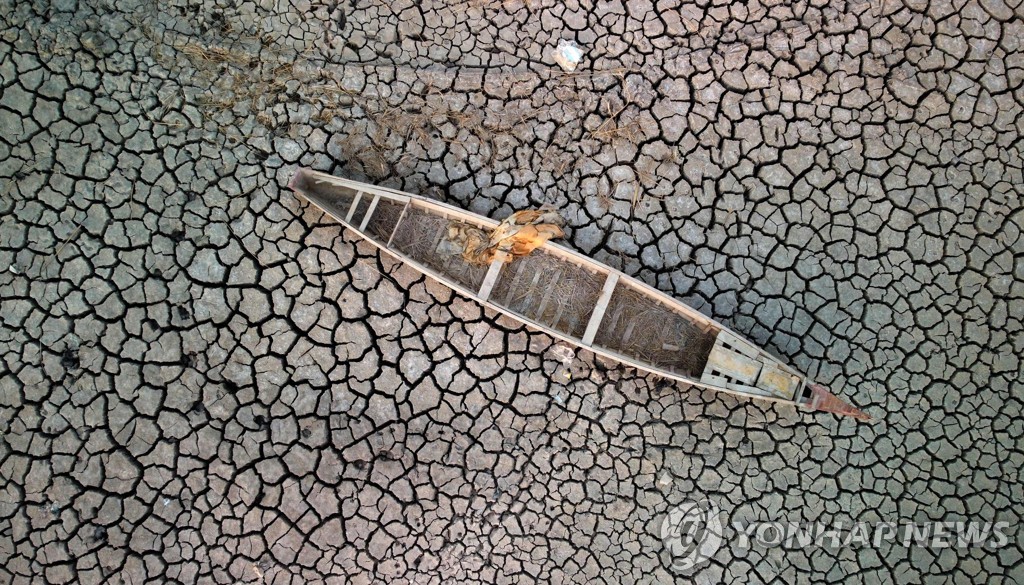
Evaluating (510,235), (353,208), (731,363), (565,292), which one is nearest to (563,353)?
(565,292)

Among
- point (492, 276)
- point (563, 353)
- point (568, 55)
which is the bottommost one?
point (563, 353)

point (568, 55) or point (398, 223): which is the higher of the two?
point (568, 55)

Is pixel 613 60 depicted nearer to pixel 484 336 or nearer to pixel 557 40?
pixel 557 40

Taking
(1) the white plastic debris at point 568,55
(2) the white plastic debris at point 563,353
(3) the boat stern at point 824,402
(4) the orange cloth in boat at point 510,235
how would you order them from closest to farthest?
(3) the boat stern at point 824,402, (4) the orange cloth in boat at point 510,235, (2) the white plastic debris at point 563,353, (1) the white plastic debris at point 568,55

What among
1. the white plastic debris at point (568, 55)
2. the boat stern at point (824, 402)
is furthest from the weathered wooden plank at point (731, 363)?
the white plastic debris at point (568, 55)

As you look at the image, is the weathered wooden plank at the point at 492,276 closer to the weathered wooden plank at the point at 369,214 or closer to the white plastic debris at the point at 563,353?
the white plastic debris at the point at 563,353

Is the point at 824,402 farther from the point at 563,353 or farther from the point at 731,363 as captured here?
the point at 563,353

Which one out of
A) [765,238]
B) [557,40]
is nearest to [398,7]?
[557,40]
